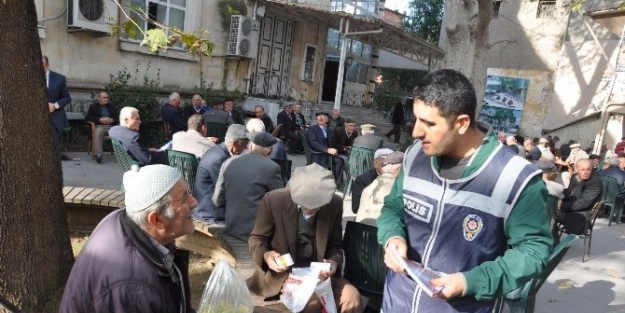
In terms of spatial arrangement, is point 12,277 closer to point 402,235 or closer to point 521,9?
point 402,235

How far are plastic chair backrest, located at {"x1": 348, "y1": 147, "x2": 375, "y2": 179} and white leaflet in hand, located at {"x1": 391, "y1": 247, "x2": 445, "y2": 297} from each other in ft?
18.2

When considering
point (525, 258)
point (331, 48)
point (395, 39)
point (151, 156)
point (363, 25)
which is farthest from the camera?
point (331, 48)

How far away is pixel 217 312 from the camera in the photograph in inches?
106

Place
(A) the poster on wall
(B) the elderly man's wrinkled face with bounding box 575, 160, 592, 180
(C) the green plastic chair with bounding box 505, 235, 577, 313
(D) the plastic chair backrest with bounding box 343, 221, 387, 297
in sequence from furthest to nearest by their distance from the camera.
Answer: (A) the poster on wall < (B) the elderly man's wrinkled face with bounding box 575, 160, 592, 180 < (D) the plastic chair backrest with bounding box 343, 221, 387, 297 < (C) the green plastic chair with bounding box 505, 235, 577, 313

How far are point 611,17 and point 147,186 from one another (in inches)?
554

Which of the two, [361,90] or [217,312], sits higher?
[361,90]

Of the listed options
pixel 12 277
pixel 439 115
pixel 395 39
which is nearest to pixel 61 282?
pixel 12 277

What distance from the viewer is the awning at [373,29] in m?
14.6

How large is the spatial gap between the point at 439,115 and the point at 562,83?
21245 millimetres

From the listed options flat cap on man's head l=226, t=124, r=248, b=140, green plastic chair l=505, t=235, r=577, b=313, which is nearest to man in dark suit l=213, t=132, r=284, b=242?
flat cap on man's head l=226, t=124, r=248, b=140

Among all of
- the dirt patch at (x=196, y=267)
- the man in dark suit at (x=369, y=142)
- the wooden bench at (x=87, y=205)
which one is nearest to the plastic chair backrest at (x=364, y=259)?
the dirt patch at (x=196, y=267)

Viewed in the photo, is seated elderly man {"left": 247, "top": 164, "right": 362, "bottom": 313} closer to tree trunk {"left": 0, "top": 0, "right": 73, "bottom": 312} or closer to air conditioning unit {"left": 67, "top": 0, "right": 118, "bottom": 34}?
tree trunk {"left": 0, "top": 0, "right": 73, "bottom": 312}

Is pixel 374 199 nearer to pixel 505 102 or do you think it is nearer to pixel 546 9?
pixel 505 102

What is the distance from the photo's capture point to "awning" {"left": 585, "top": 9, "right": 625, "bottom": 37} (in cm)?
1169
